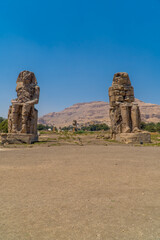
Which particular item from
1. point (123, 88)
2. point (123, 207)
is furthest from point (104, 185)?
point (123, 88)

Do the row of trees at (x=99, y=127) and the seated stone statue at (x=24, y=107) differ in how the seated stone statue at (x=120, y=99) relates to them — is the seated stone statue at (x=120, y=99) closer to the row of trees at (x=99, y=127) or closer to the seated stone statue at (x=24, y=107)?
the seated stone statue at (x=24, y=107)

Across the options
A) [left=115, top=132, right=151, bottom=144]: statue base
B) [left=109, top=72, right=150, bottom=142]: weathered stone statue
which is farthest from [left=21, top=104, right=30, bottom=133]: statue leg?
[left=115, top=132, right=151, bottom=144]: statue base

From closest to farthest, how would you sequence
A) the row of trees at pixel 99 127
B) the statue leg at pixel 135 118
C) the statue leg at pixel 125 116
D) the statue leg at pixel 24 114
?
the statue leg at pixel 24 114
the statue leg at pixel 135 118
the statue leg at pixel 125 116
the row of trees at pixel 99 127

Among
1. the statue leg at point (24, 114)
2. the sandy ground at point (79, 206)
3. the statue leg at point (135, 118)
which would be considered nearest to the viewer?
the sandy ground at point (79, 206)

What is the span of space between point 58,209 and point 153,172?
305 centimetres

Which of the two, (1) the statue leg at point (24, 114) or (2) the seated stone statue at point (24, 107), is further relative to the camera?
(2) the seated stone statue at point (24, 107)

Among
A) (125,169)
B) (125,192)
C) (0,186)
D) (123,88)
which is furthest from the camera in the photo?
(123,88)

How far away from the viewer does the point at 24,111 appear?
12578 millimetres

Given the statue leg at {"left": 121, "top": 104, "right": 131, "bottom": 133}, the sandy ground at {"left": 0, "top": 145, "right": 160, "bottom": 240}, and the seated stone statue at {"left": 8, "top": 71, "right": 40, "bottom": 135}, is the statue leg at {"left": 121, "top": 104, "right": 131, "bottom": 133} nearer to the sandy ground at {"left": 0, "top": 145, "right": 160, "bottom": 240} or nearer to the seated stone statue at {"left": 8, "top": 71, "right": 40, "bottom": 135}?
the seated stone statue at {"left": 8, "top": 71, "right": 40, "bottom": 135}

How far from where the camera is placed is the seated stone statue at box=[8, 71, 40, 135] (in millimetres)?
12609

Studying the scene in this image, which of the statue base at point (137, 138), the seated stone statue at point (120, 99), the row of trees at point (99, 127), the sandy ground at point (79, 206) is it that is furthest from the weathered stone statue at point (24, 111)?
the row of trees at point (99, 127)

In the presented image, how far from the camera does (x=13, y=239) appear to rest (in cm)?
196

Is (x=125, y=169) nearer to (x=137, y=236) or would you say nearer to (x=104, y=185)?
(x=104, y=185)

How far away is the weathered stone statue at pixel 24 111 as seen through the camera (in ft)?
40.6
